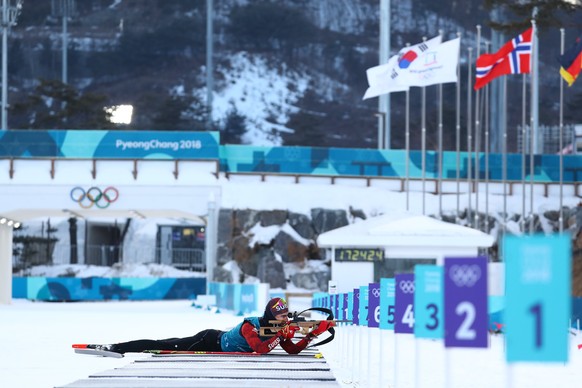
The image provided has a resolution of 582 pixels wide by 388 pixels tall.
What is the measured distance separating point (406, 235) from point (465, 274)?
31.3 meters

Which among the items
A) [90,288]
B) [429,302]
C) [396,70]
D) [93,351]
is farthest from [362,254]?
[429,302]

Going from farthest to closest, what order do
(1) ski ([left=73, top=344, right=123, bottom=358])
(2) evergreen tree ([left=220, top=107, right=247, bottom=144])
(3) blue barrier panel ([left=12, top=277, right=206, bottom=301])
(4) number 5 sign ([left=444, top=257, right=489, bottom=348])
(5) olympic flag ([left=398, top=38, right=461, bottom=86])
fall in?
(2) evergreen tree ([left=220, top=107, right=247, bottom=144]) → (3) blue barrier panel ([left=12, top=277, right=206, bottom=301]) → (5) olympic flag ([left=398, top=38, right=461, bottom=86]) → (1) ski ([left=73, top=344, right=123, bottom=358]) → (4) number 5 sign ([left=444, top=257, right=489, bottom=348])

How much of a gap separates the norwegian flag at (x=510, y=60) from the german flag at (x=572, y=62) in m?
1.13

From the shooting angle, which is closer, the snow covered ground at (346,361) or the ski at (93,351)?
the snow covered ground at (346,361)

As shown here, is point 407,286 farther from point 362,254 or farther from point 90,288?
point 90,288

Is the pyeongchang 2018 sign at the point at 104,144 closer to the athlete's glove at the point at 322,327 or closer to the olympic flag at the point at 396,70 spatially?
the olympic flag at the point at 396,70

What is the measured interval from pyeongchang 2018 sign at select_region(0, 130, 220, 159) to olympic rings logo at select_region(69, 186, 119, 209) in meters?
1.80

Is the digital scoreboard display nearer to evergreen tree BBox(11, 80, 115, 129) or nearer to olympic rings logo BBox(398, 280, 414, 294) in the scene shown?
olympic rings logo BBox(398, 280, 414, 294)

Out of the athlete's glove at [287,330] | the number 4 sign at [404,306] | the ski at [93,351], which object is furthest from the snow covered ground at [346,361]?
the athlete's glove at [287,330]

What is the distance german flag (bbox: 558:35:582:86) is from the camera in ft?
128

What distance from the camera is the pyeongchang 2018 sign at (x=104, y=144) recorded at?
55.6 meters

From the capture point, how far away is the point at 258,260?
183ft

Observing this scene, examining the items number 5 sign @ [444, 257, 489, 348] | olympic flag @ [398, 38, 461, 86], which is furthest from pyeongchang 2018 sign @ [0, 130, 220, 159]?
number 5 sign @ [444, 257, 489, 348]

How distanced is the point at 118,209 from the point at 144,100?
6869cm
